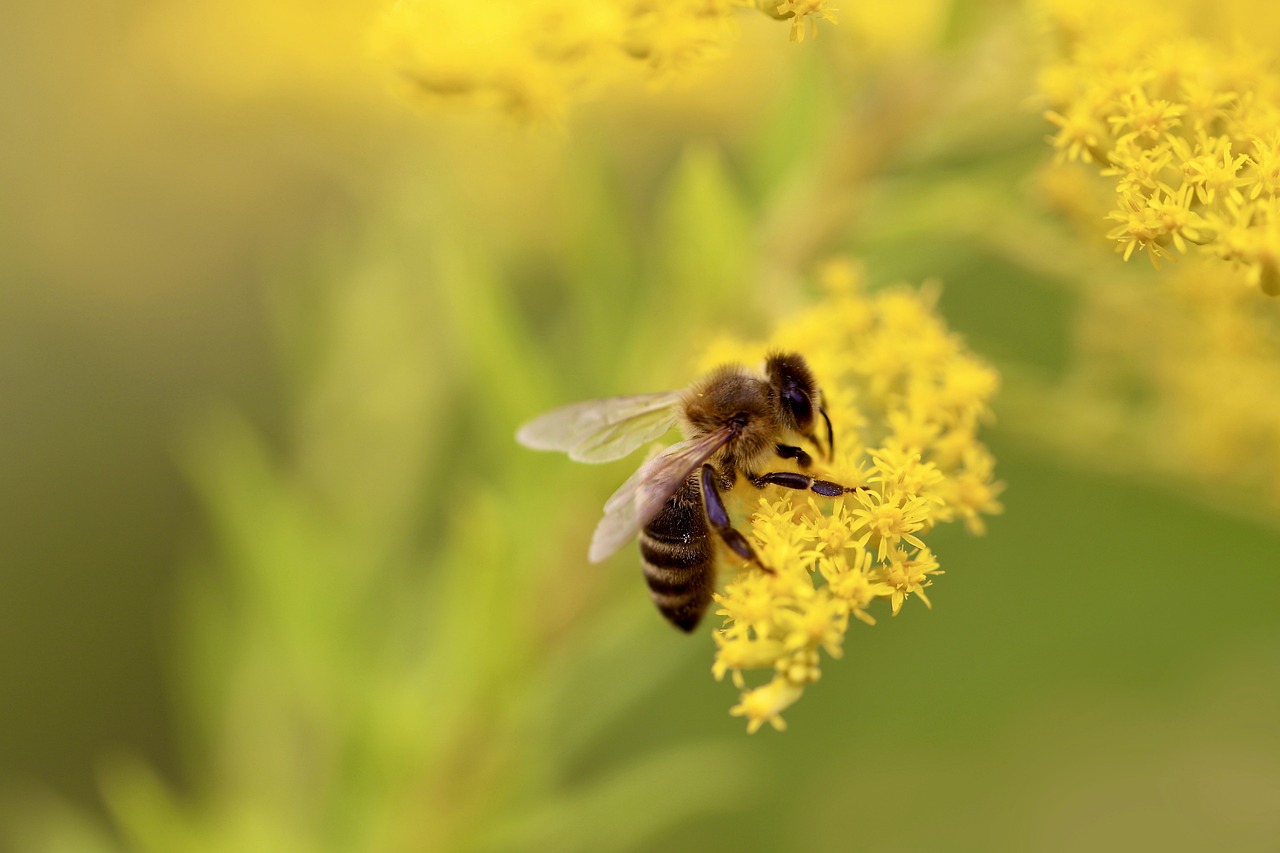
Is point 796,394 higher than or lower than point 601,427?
lower

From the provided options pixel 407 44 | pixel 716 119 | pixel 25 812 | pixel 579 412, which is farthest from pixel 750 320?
pixel 25 812

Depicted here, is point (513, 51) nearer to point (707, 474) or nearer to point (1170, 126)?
point (707, 474)

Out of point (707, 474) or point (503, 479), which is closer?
point (707, 474)

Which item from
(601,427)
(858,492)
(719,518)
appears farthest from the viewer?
(601,427)

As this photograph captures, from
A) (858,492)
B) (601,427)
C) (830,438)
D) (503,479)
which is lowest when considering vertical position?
(858,492)

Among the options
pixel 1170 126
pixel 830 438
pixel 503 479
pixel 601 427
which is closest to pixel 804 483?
pixel 830 438

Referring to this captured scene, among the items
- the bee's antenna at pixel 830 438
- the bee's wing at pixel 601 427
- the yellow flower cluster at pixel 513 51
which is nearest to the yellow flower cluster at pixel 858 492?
the bee's antenna at pixel 830 438

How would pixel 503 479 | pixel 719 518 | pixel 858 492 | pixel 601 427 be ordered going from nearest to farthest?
pixel 858 492 < pixel 719 518 < pixel 601 427 < pixel 503 479
